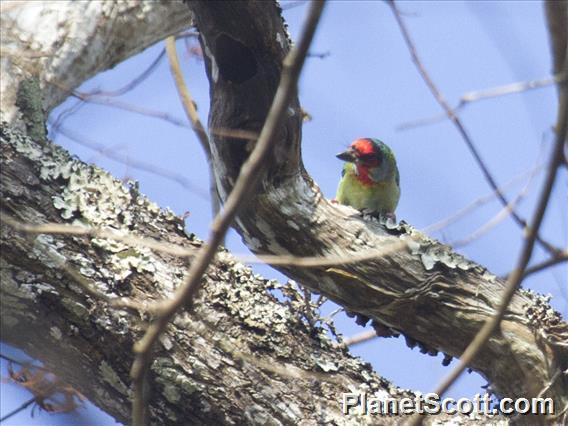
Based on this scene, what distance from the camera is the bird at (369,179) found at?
221 inches

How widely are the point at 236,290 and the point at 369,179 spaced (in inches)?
106

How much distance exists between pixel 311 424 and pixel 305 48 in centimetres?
157

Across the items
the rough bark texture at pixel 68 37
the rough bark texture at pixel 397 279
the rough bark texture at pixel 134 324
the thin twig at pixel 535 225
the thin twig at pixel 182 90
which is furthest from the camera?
the thin twig at pixel 182 90

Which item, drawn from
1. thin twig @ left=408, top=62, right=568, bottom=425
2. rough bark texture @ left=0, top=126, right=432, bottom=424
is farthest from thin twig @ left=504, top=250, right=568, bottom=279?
rough bark texture @ left=0, top=126, right=432, bottom=424

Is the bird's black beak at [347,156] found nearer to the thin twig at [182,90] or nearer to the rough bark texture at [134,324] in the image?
the thin twig at [182,90]

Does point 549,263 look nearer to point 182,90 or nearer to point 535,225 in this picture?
point 535,225

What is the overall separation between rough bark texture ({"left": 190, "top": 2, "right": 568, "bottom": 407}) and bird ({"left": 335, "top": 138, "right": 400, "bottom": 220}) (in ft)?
8.25

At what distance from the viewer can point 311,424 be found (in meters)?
2.85

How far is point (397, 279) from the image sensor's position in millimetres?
3014

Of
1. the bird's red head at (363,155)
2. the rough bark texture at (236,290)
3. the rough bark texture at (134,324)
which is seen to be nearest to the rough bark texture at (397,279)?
the rough bark texture at (236,290)

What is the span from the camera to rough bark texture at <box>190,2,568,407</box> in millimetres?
2963

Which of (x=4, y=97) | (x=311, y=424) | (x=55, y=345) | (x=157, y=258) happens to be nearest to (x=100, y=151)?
(x=4, y=97)

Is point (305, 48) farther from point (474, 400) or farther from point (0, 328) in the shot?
point (474, 400)

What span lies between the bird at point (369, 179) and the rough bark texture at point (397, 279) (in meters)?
2.52
